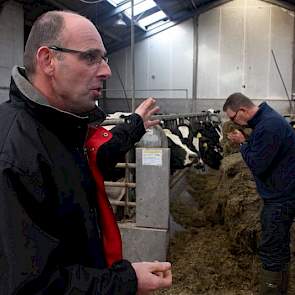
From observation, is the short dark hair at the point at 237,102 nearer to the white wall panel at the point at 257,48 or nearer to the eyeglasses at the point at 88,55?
the eyeglasses at the point at 88,55

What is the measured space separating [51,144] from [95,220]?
0.26 meters

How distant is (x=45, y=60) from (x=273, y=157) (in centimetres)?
225

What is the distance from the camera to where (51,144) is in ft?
3.64

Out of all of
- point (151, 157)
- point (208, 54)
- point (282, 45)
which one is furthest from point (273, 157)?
point (208, 54)

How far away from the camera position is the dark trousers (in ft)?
9.91

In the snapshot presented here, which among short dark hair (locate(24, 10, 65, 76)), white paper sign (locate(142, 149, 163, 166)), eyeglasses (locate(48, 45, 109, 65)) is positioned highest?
short dark hair (locate(24, 10, 65, 76))

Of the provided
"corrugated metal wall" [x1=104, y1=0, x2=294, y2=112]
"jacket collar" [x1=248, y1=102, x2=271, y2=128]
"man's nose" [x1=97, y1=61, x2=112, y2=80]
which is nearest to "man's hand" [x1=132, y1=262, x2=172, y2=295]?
"man's nose" [x1=97, y1=61, x2=112, y2=80]

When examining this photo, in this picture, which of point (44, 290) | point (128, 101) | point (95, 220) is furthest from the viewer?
point (128, 101)

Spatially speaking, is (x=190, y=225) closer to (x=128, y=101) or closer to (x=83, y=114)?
(x=83, y=114)

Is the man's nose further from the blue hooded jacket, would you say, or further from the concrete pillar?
the concrete pillar

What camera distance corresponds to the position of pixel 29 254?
36.7 inches

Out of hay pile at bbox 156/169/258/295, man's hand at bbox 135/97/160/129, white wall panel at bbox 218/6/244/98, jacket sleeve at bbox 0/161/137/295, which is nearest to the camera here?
jacket sleeve at bbox 0/161/137/295

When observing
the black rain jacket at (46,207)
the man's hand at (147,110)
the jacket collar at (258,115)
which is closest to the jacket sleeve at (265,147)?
the jacket collar at (258,115)

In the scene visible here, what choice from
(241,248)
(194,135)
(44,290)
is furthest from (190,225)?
(44,290)
